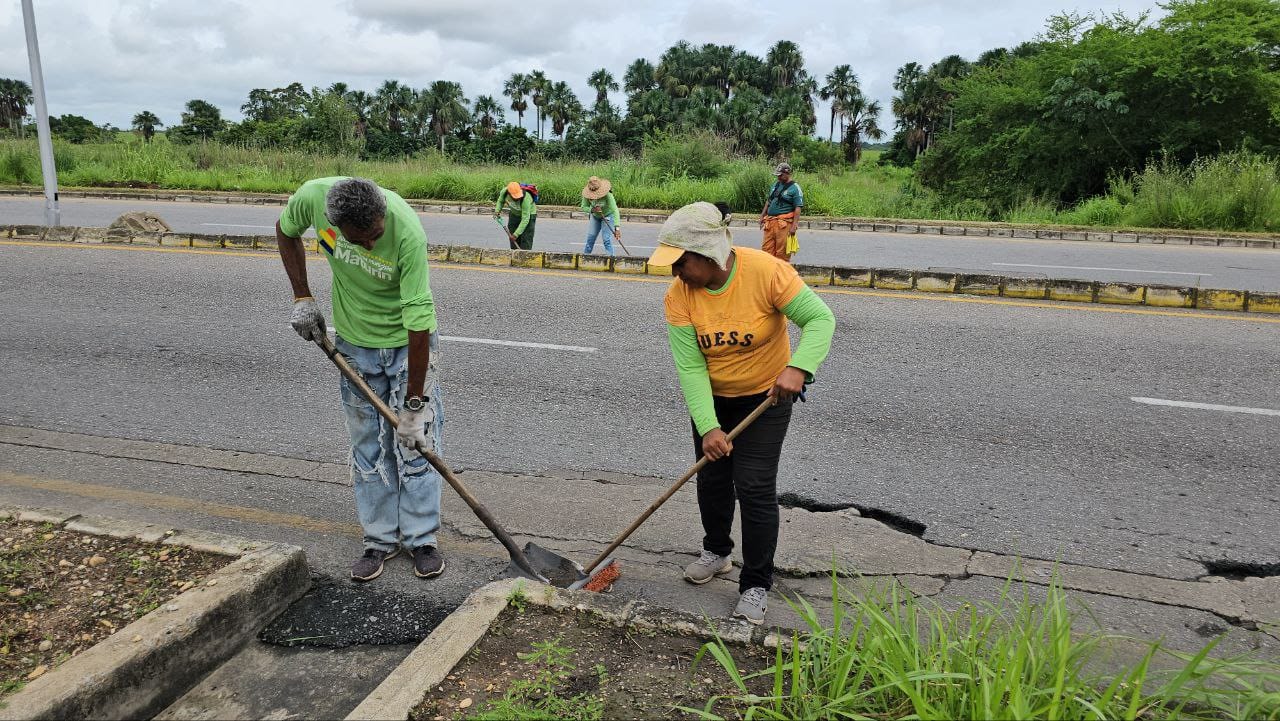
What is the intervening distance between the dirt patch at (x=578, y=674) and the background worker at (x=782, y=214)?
26.8ft

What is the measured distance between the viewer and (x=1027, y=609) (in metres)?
2.52

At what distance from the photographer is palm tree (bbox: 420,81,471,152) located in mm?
68562

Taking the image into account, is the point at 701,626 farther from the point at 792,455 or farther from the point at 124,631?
the point at 792,455

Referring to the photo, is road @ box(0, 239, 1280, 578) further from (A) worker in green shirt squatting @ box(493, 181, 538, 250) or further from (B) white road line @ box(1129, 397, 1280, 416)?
(A) worker in green shirt squatting @ box(493, 181, 538, 250)

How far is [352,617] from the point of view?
332cm

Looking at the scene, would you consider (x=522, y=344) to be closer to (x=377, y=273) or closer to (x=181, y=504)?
(x=181, y=504)

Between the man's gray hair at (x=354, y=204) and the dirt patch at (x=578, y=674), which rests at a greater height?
the man's gray hair at (x=354, y=204)

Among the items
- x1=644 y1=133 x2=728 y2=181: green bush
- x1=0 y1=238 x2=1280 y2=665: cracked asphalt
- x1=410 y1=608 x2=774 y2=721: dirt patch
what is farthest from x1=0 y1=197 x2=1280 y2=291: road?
x1=410 y1=608 x2=774 y2=721: dirt patch

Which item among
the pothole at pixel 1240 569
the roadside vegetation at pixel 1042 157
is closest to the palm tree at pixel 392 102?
the roadside vegetation at pixel 1042 157

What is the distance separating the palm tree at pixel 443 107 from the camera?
68.6m

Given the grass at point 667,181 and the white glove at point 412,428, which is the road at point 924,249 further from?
the white glove at point 412,428

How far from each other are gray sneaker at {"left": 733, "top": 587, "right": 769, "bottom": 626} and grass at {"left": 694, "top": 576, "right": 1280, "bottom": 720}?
706mm

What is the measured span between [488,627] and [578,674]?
0.36 metres

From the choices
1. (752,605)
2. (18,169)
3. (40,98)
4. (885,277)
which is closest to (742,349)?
(752,605)
